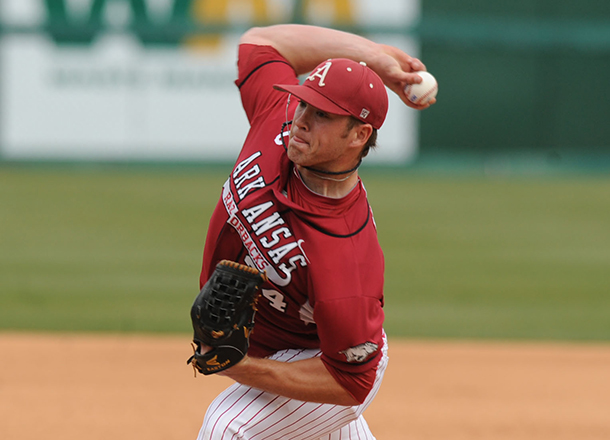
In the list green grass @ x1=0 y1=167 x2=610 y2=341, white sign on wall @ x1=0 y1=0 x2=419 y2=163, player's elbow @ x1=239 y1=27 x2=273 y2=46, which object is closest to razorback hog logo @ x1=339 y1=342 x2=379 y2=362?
player's elbow @ x1=239 y1=27 x2=273 y2=46

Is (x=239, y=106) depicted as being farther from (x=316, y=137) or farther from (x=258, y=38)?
(x=316, y=137)

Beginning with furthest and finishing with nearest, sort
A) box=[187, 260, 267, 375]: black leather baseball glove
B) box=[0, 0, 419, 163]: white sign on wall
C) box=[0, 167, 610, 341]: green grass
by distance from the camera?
box=[0, 0, 419, 163]: white sign on wall, box=[0, 167, 610, 341]: green grass, box=[187, 260, 267, 375]: black leather baseball glove

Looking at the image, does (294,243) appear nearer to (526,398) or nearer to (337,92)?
(337,92)

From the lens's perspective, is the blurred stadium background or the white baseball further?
the blurred stadium background

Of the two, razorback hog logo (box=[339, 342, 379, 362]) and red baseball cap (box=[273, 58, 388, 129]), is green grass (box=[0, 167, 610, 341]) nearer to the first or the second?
razorback hog logo (box=[339, 342, 379, 362])

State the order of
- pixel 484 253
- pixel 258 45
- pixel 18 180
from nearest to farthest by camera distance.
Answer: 1. pixel 258 45
2. pixel 484 253
3. pixel 18 180

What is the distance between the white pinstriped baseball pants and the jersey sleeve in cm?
90

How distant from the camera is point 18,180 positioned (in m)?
15.0

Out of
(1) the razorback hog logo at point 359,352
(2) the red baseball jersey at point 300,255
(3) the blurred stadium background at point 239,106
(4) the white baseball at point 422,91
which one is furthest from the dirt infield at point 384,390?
(3) the blurred stadium background at point 239,106

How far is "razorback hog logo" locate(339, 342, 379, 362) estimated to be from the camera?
2473 millimetres

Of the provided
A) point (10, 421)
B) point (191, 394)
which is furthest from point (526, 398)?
point (10, 421)

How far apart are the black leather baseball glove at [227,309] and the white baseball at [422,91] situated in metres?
0.88

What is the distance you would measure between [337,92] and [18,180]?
13608 millimetres

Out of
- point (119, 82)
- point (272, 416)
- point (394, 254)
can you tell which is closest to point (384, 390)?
point (272, 416)
